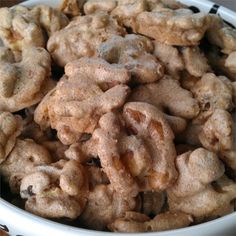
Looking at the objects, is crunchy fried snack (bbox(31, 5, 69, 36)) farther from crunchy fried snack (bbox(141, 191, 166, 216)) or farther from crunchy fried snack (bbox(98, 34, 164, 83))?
crunchy fried snack (bbox(141, 191, 166, 216))

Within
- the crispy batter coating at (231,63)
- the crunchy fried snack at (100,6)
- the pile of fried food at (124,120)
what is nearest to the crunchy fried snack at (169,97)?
the pile of fried food at (124,120)

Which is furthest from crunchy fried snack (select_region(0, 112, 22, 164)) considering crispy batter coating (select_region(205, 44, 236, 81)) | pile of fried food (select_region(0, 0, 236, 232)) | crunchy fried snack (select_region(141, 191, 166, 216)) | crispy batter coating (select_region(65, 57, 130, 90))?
crispy batter coating (select_region(205, 44, 236, 81))

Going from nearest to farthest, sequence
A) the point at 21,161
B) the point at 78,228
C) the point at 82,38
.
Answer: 1. the point at 78,228
2. the point at 21,161
3. the point at 82,38

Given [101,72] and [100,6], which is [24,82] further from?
[100,6]

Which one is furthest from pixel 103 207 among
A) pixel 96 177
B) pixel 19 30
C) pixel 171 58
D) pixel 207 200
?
pixel 19 30

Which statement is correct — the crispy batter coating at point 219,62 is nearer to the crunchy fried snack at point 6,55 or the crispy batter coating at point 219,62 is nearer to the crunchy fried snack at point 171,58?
the crunchy fried snack at point 171,58
